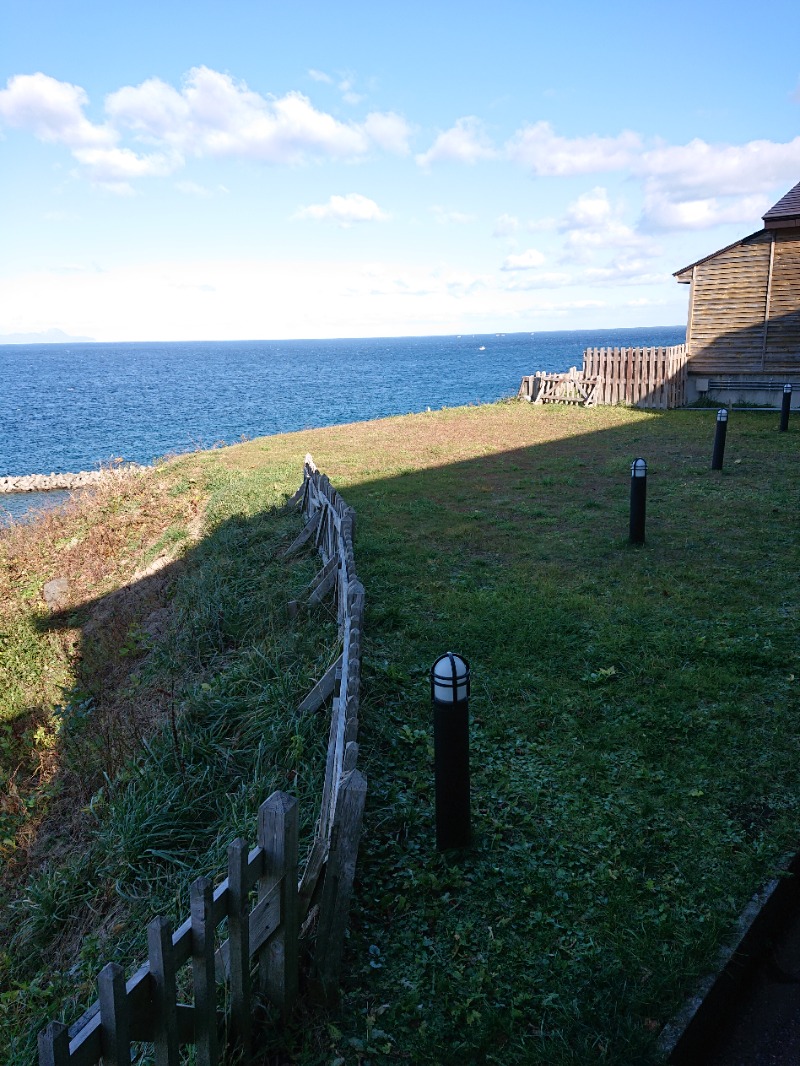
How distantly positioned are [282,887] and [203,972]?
423 millimetres

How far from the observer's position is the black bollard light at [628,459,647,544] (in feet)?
26.8

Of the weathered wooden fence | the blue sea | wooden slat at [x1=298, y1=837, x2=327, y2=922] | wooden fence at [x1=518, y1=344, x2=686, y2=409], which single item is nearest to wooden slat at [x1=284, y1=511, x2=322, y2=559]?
wooden slat at [x1=298, y1=837, x2=327, y2=922]

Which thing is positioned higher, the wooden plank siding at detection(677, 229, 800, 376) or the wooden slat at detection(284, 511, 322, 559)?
the wooden plank siding at detection(677, 229, 800, 376)

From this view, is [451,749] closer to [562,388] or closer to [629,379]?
[629,379]

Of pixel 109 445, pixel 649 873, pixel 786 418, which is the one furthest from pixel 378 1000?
pixel 109 445

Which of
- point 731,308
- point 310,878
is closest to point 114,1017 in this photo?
point 310,878

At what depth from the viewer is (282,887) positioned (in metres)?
2.77

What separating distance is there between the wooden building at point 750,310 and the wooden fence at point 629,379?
66cm

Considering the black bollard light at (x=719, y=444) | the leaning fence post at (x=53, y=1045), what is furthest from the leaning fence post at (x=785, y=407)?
the leaning fence post at (x=53, y=1045)

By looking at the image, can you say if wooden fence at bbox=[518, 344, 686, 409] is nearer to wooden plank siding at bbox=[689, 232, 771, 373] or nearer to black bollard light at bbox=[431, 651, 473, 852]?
wooden plank siding at bbox=[689, 232, 771, 373]

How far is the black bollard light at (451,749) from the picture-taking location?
361cm

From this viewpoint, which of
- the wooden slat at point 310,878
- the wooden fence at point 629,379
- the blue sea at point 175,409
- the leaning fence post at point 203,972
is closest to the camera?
the leaning fence post at point 203,972

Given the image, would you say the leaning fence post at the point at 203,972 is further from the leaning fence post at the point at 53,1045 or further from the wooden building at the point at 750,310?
the wooden building at the point at 750,310

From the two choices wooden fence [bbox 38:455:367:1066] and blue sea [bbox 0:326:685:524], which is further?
blue sea [bbox 0:326:685:524]
